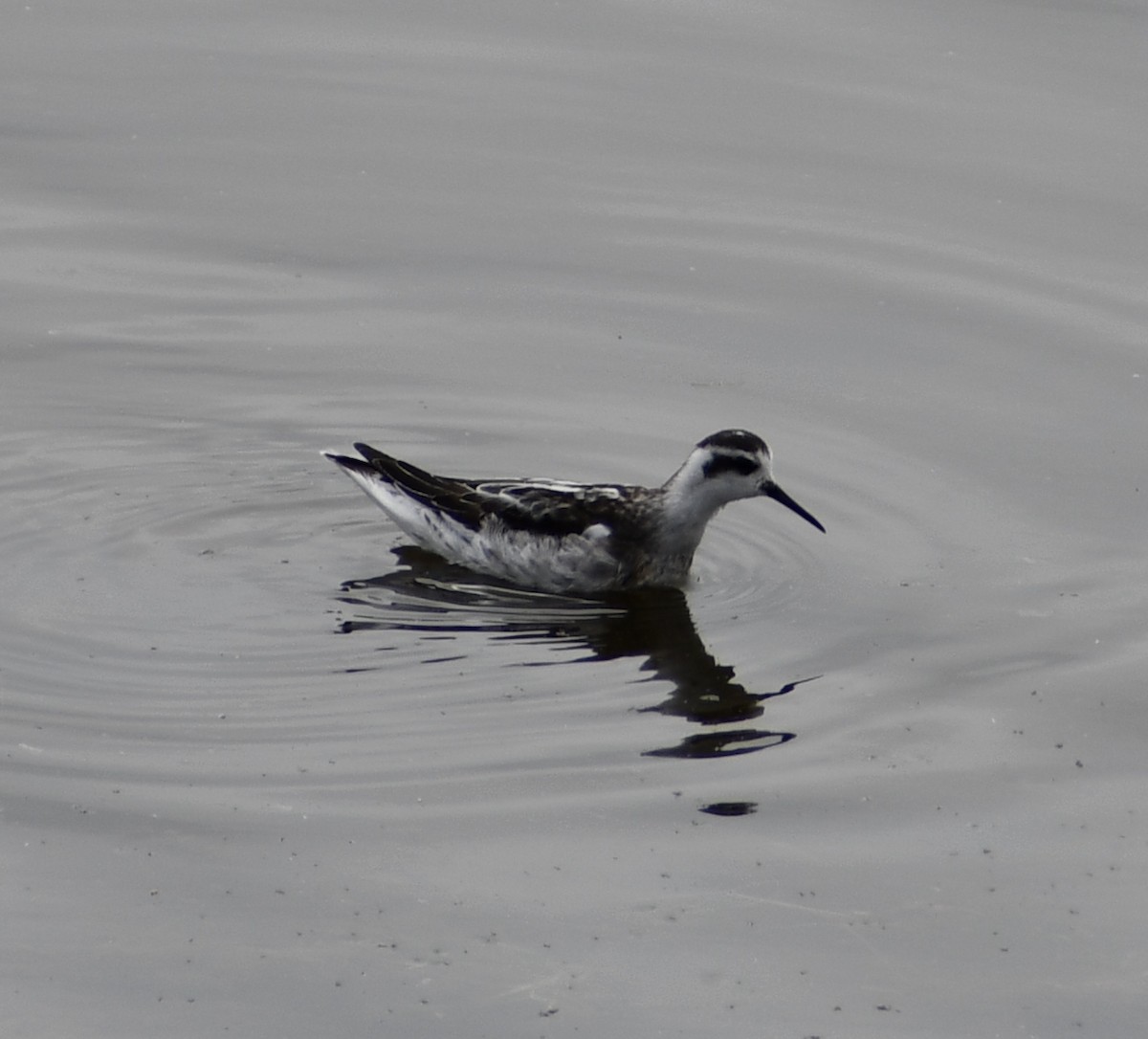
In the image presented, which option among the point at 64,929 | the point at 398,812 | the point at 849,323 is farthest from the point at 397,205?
the point at 64,929

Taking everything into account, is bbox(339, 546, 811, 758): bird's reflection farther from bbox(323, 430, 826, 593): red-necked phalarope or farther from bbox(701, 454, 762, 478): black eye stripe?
bbox(701, 454, 762, 478): black eye stripe

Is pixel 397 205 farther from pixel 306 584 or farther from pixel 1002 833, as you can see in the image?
pixel 1002 833

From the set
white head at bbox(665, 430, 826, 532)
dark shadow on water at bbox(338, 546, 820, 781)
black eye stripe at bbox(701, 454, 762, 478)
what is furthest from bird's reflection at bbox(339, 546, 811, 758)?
black eye stripe at bbox(701, 454, 762, 478)

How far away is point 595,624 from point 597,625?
0.01 metres

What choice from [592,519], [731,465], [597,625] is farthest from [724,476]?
[597,625]

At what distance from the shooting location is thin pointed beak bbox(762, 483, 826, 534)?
13648 millimetres

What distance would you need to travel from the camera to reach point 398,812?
10188mm

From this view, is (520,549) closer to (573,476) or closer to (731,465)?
(573,476)

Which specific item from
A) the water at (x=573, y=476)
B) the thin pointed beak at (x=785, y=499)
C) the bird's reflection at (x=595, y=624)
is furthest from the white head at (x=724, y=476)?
the bird's reflection at (x=595, y=624)

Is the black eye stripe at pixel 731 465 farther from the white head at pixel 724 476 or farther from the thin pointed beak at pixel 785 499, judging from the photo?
the thin pointed beak at pixel 785 499

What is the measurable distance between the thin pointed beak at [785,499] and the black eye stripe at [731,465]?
0.14 meters

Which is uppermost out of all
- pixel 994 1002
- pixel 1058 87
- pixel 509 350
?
pixel 1058 87

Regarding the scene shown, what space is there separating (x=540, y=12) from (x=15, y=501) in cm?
1023

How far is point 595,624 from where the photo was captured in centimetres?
1328
